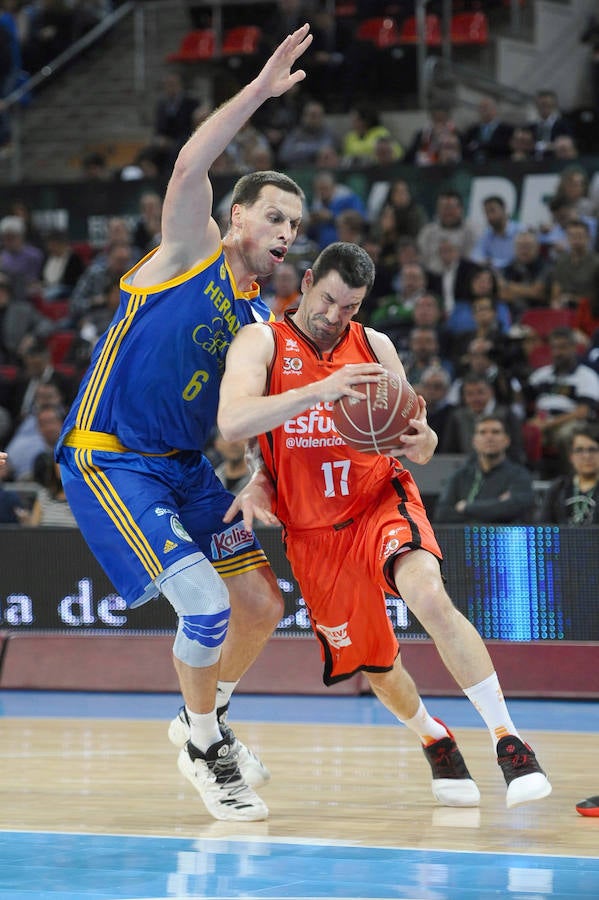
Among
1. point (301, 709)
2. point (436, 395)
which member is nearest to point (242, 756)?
point (301, 709)

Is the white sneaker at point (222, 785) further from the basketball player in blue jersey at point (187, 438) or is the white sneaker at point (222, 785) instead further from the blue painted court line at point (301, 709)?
the blue painted court line at point (301, 709)

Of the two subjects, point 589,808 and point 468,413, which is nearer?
point 589,808

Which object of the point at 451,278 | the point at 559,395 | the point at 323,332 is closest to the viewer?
the point at 323,332

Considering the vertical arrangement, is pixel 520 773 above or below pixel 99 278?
above

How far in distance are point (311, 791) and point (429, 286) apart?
7968mm

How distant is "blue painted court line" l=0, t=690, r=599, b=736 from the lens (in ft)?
26.8

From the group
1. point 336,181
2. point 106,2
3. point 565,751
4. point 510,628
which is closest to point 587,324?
point 336,181

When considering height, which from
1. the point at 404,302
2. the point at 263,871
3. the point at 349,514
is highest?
the point at 349,514

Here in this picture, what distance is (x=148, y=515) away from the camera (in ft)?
17.4

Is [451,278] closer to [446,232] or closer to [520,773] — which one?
[446,232]

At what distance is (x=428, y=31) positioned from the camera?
56.5 feet

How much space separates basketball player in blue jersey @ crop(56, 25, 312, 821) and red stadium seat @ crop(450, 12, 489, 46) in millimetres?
12496

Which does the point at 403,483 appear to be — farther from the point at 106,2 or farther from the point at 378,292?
the point at 106,2

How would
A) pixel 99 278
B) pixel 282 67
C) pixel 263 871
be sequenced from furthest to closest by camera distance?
pixel 99 278
pixel 282 67
pixel 263 871
